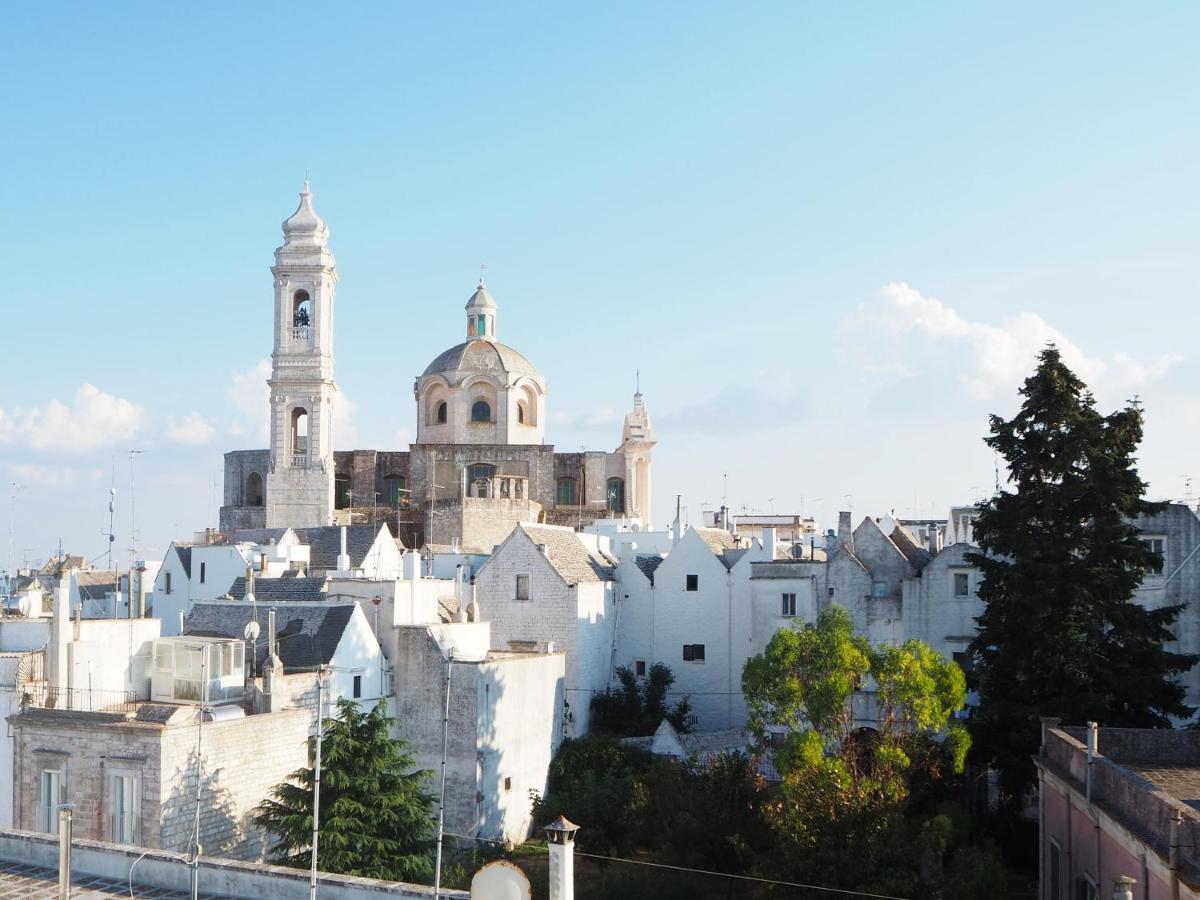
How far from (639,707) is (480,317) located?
38970 millimetres

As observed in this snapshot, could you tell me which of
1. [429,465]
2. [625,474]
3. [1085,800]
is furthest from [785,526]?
[1085,800]

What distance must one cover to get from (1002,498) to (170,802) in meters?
17.2

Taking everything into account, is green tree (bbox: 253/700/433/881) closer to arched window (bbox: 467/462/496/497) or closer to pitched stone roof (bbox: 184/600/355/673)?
pitched stone roof (bbox: 184/600/355/673)

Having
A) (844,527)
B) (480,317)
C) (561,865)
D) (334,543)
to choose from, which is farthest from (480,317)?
(561,865)

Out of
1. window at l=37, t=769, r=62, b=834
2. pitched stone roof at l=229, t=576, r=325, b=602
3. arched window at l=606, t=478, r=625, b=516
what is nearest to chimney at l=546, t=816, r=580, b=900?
window at l=37, t=769, r=62, b=834

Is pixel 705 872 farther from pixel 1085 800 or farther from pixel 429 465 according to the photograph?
pixel 429 465

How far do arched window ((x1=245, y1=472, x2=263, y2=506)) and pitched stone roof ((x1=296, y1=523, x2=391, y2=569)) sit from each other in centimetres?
1344

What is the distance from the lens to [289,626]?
30.0m

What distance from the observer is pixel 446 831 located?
29.2 m

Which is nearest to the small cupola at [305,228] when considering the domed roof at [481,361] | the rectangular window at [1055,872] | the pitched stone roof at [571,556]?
the domed roof at [481,361]

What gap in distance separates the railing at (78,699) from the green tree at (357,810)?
3.64 m

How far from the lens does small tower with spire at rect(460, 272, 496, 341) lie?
7294 centimetres

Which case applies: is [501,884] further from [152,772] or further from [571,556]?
[571,556]

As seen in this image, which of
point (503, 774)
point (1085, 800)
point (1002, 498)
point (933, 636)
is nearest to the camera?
point (1085, 800)
